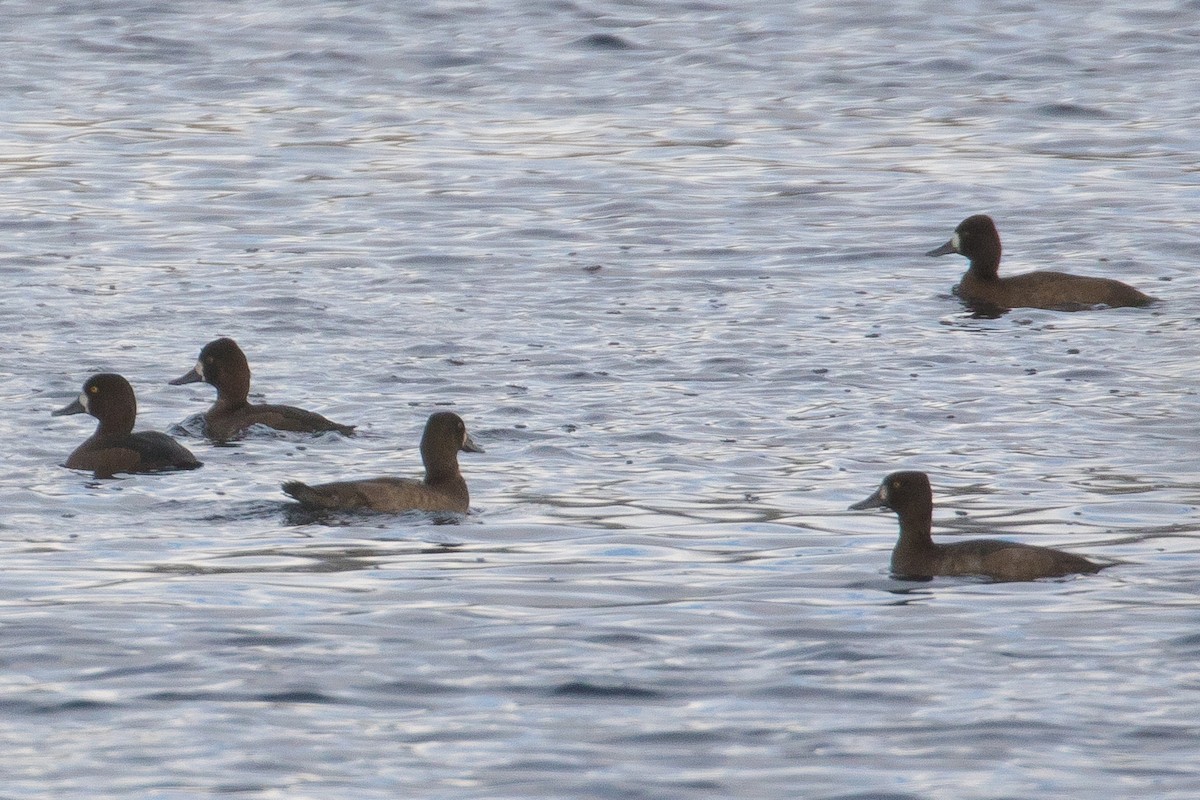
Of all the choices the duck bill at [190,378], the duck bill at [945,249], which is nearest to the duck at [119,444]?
the duck bill at [190,378]

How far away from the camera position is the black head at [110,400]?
14.3 m

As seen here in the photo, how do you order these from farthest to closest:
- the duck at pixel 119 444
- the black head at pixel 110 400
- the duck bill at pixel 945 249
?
the duck bill at pixel 945 249, the black head at pixel 110 400, the duck at pixel 119 444

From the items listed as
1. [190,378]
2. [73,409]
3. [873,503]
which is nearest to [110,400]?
[73,409]

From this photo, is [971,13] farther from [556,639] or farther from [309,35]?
[556,639]

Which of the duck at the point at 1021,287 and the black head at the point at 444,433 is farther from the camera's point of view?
the duck at the point at 1021,287

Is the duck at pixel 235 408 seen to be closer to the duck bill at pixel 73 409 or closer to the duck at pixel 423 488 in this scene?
the duck bill at pixel 73 409

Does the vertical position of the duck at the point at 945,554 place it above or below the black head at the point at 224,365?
below

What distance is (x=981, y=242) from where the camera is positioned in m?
20.1

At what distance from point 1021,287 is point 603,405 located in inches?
215

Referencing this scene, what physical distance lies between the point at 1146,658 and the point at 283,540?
4.55 m

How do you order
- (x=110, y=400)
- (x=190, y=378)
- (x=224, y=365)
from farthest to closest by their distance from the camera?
(x=190, y=378)
(x=224, y=365)
(x=110, y=400)

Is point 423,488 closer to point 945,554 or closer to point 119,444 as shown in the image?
point 119,444

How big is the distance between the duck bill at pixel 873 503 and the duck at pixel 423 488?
223cm

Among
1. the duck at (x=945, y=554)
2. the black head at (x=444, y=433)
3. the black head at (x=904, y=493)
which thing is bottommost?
the duck at (x=945, y=554)
